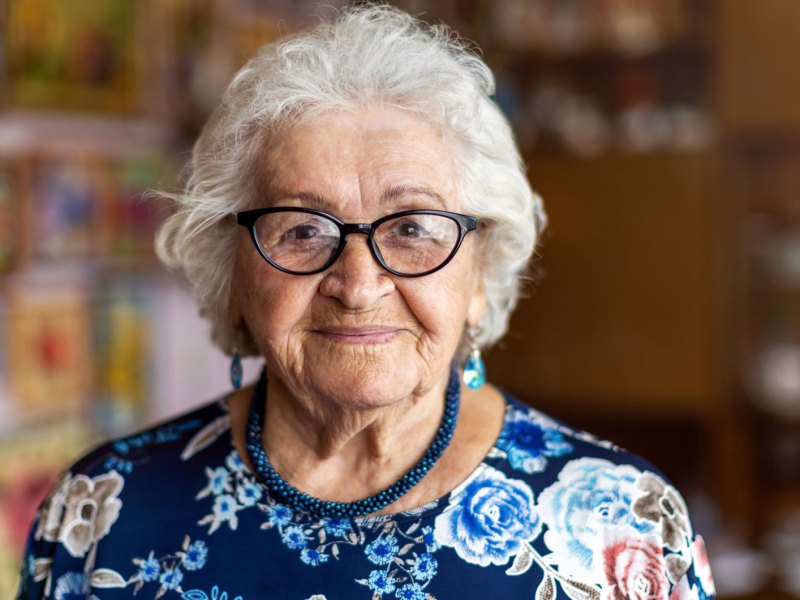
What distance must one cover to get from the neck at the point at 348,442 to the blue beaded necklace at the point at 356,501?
1 centimetres

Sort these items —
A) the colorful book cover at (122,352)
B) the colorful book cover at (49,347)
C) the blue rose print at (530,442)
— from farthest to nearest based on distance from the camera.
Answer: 1. the colorful book cover at (122,352)
2. the colorful book cover at (49,347)
3. the blue rose print at (530,442)

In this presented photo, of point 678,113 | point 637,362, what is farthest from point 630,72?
point 637,362

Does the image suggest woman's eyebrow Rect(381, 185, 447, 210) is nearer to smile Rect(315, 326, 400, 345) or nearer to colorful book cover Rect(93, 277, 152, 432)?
smile Rect(315, 326, 400, 345)

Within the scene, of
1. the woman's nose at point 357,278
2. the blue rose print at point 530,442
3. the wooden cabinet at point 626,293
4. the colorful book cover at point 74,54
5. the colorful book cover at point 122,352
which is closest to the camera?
the woman's nose at point 357,278

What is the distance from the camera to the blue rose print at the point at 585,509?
3.58 ft

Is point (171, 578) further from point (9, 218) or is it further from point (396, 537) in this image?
point (9, 218)

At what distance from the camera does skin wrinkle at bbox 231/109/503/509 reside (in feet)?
3.43

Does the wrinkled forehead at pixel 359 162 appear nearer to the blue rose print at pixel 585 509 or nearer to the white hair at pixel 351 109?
the white hair at pixel 351 109

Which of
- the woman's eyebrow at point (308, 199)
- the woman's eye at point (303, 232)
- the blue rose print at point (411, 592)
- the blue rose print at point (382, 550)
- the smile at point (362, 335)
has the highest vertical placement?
the woman's eyebrow at point (308, 199)

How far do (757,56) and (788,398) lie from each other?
123 cm

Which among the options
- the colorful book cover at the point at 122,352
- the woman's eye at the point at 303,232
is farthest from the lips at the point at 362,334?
the colorful book cover at the point at 122,352

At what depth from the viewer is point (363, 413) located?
110 cm

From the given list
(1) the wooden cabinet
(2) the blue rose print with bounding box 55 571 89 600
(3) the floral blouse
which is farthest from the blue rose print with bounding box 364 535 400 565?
(1) the wooden cabinet

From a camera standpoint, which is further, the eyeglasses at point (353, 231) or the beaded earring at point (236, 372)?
the beaded earring at point (236, 372)
